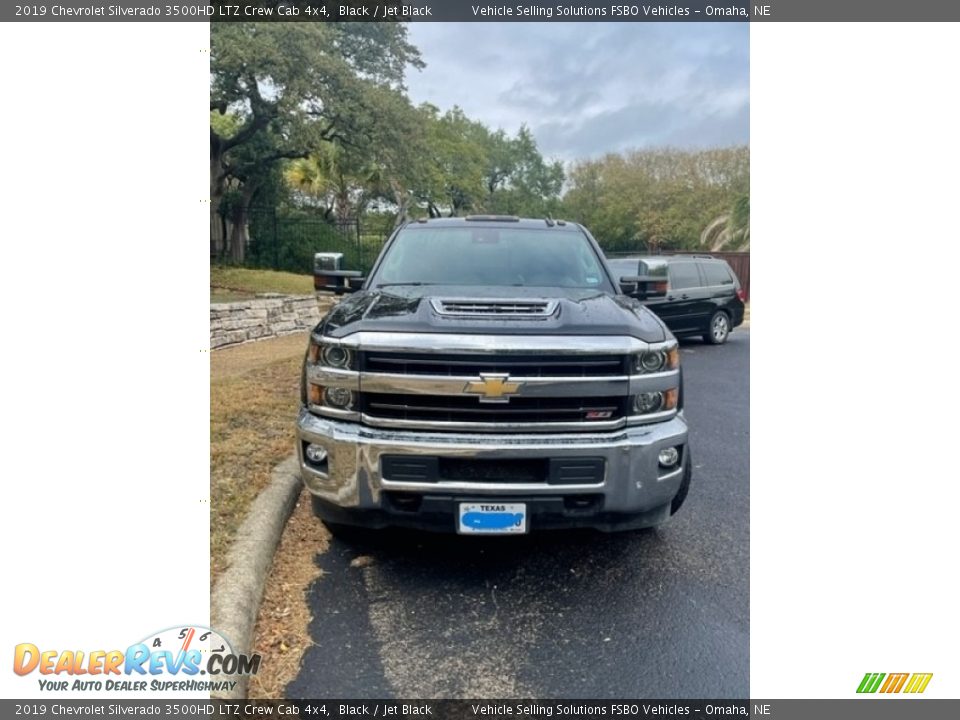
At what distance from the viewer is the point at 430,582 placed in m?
3.27

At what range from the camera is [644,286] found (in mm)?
4578

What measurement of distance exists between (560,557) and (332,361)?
1.67 meters

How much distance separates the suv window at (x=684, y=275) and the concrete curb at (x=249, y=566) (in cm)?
981

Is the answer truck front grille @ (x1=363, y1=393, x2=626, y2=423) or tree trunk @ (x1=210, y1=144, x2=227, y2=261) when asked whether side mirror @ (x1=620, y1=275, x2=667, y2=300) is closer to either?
truck front grille @ (x1=363, y1=393, x2=626, y2=423)

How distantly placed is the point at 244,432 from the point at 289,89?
1337 cm

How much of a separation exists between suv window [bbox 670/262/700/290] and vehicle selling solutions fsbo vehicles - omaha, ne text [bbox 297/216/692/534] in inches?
378

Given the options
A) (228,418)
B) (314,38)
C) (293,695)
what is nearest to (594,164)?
(314,38)

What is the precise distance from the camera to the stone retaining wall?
Answer: 31.8ft

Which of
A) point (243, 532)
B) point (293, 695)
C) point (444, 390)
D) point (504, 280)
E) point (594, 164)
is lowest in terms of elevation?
point (293, 695)

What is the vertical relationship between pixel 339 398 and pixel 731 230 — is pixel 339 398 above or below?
below

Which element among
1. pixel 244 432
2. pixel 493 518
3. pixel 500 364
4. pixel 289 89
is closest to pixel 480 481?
pixel 493 518

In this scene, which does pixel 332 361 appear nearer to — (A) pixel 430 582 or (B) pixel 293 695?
(A) pixel 430 582

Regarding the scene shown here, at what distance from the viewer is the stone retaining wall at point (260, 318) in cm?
968
